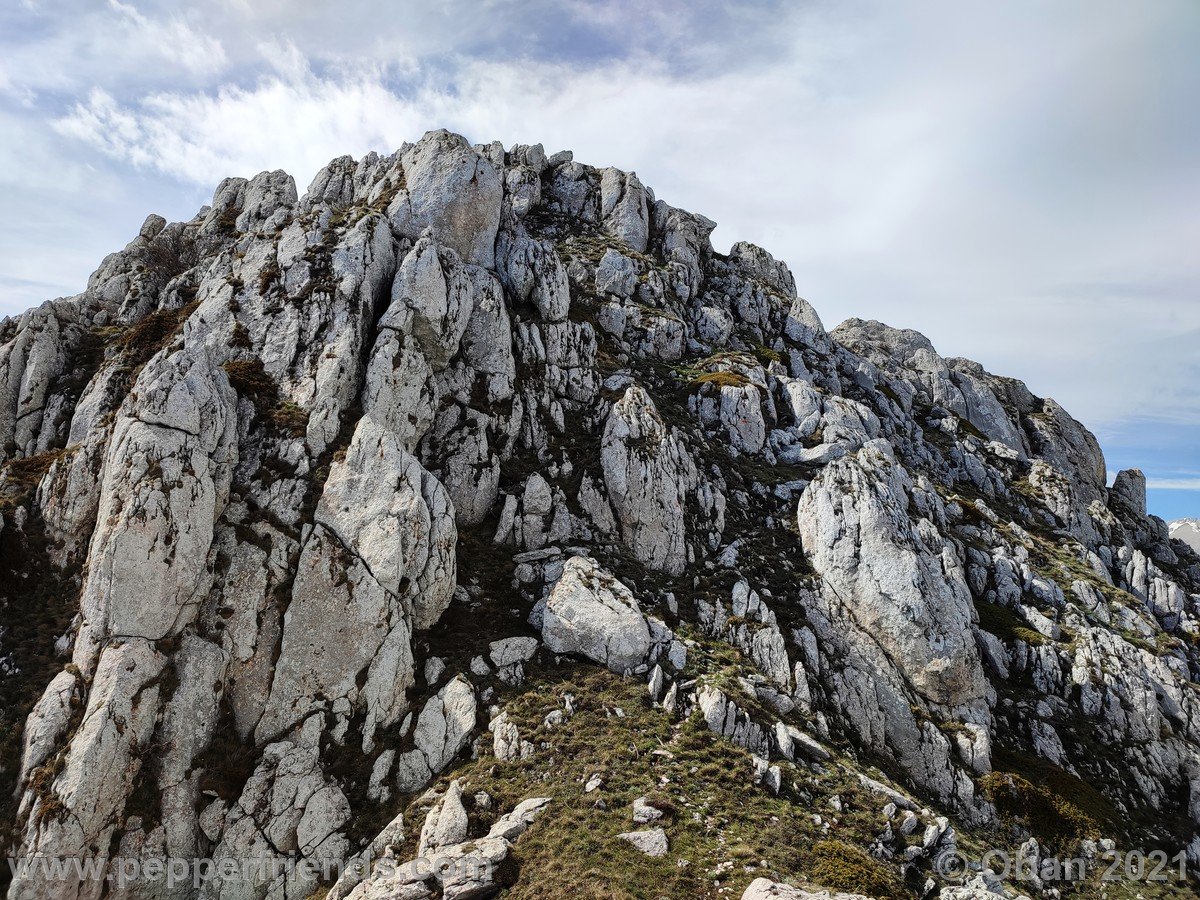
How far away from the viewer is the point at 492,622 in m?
31.5

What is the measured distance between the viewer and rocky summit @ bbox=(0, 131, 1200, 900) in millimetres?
22078

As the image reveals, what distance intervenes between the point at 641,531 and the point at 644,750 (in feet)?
52.6

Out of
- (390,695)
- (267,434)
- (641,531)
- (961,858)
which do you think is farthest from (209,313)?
(961,858)

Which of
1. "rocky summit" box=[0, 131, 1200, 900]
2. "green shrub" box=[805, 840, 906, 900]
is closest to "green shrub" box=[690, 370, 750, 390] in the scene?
"rocky summit" box=[0, 131, 1200, 900]

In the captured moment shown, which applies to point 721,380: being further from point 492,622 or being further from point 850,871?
point 850,871

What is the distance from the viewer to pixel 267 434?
31.0 meters

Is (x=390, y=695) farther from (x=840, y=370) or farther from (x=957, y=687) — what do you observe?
(x=840, y=370)

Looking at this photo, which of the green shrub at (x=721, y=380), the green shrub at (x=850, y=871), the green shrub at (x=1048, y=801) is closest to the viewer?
the green shrub at (x=850, y=871)

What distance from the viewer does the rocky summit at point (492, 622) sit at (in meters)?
22.1

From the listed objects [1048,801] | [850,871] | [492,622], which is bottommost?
[1048,801]

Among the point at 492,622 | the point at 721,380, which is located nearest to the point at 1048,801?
the point at 492,622

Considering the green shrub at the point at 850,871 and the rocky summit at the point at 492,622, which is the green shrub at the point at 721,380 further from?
Result: the green shrub at the point at 850,871

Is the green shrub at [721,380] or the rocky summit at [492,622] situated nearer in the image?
the rocky summit at [492,622]

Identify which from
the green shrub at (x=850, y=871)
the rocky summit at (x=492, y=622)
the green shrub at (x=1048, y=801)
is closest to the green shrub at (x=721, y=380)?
the rocky summit at (x=492, y=622)
